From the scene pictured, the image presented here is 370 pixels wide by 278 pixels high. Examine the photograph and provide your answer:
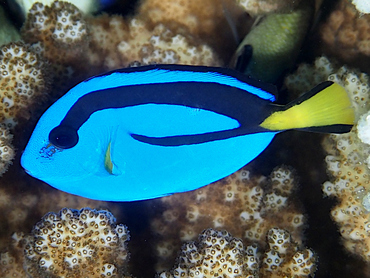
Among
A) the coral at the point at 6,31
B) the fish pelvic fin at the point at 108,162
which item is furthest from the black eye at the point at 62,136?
the coral at the point at 6,31

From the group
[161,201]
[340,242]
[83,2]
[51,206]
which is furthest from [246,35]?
[51,206]

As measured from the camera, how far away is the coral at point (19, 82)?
6.98 ft

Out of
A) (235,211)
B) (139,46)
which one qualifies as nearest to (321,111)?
(235,211)

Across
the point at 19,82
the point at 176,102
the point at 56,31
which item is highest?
the point at 176,102

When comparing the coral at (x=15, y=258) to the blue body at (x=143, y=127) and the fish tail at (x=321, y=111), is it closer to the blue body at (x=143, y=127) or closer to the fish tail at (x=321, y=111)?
the blue body at (x=143, y=127)

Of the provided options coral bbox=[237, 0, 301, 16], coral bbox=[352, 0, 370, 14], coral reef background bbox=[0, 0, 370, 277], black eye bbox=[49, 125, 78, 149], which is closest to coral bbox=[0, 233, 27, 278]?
coral reef background bbox=[0, 0, 370, 277]

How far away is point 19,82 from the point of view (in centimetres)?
216

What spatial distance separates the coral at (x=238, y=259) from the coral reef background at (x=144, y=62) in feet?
0.40

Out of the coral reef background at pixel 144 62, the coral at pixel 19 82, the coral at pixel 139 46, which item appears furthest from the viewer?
the coral at pixel 139 46

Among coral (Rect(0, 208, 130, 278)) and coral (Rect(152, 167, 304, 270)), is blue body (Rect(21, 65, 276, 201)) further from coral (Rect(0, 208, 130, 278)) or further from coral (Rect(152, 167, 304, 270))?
coral (Rect(152, 167, 304, 270))

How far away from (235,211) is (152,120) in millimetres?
1115

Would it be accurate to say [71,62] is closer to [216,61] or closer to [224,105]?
[216,61]

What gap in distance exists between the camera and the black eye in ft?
5.18

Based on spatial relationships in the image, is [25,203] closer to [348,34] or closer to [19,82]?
[19,82]
